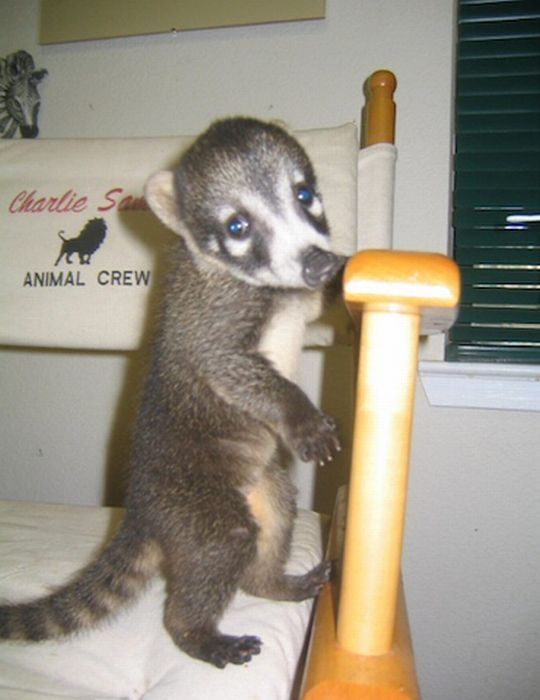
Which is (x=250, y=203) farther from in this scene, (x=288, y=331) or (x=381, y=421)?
(x=381, y=421)

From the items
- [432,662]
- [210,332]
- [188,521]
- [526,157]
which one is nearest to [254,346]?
[210,332]

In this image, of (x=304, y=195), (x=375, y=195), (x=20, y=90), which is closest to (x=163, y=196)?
(x=304, y=195)

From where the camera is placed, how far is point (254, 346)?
46.8 inches

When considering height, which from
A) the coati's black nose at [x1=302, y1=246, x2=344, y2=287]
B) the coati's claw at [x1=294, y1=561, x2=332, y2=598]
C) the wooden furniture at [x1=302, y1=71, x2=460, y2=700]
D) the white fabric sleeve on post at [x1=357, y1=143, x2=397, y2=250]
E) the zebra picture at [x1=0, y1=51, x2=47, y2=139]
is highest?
the zebra picture at [x1=0, y1=51, x2=47, y2=139]

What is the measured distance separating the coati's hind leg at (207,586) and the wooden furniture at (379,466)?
0.91 ft

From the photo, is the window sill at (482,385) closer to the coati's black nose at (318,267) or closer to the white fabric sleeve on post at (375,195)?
the white fabric sleeve on post at (375,195)

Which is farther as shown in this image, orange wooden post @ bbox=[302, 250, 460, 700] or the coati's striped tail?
the coati's striped tail

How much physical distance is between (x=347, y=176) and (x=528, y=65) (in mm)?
874

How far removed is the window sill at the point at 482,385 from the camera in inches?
74.2

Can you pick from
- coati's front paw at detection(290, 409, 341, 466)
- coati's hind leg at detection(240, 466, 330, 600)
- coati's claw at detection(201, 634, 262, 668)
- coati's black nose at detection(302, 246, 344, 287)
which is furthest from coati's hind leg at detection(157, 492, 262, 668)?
coati's black nose at detection(302, 246, 344, 287)

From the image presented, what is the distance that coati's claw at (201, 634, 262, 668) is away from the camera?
3.21ft

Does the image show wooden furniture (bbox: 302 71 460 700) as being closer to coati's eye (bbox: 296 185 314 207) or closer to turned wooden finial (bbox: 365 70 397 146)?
coati's eye (bbox: 296 185 314 207)

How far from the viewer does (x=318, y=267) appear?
1.03 m

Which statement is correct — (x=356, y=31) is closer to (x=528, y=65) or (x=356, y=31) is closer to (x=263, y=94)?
(x=263, y=94)
